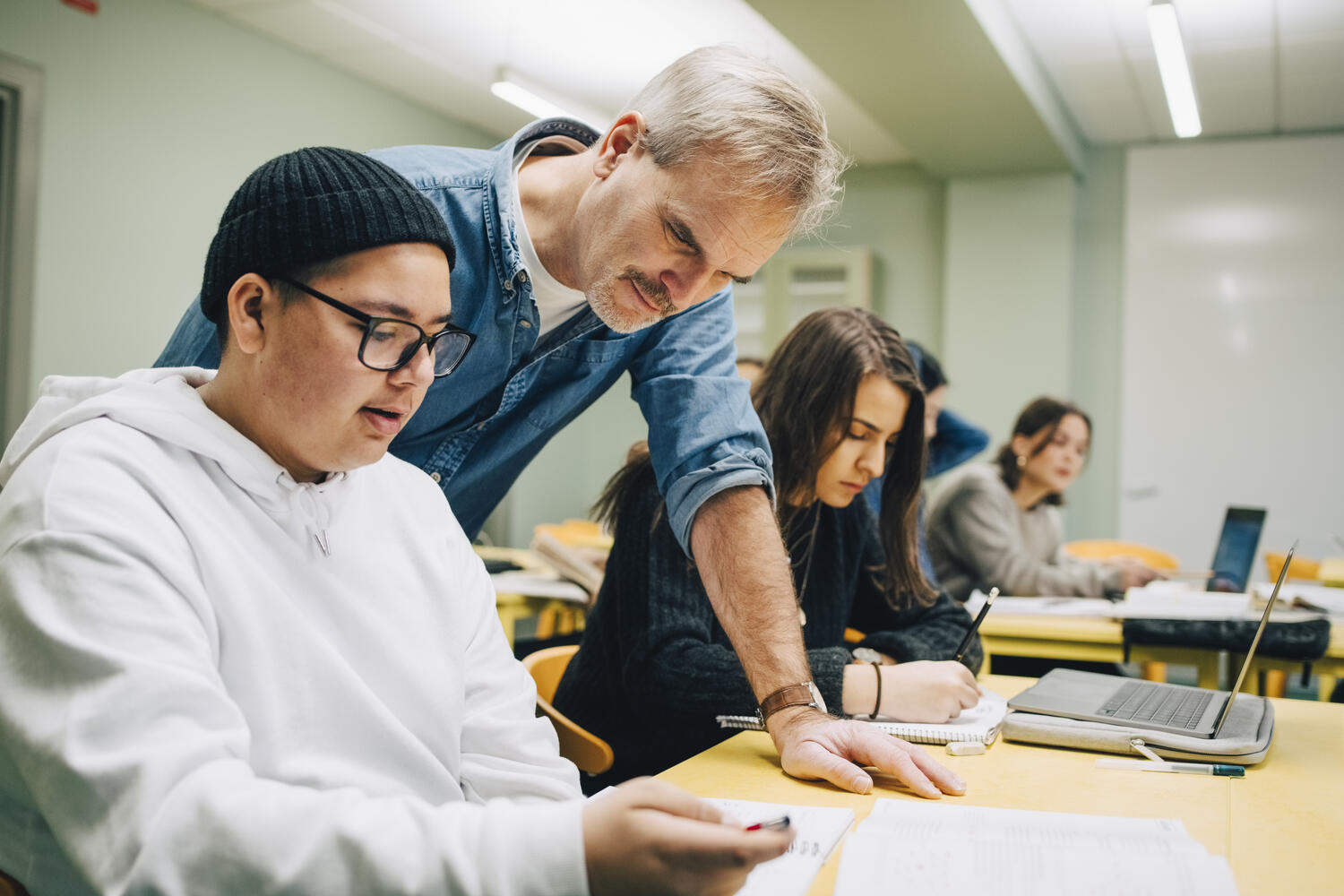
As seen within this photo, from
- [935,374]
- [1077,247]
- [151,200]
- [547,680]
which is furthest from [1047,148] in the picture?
[547,680]

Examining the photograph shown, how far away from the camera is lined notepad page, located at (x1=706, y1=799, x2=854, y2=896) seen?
863 mm

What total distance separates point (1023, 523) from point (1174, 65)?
6.93ft

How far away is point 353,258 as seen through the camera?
889 mm

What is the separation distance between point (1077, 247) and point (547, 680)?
5.59m

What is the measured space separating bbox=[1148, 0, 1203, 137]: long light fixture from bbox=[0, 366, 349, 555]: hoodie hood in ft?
12.9

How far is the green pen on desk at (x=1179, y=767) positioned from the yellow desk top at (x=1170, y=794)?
0.01m

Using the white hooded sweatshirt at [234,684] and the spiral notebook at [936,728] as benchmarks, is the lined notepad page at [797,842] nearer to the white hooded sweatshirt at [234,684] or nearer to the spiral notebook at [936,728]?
the white hooded sweatshirt at [234,684]

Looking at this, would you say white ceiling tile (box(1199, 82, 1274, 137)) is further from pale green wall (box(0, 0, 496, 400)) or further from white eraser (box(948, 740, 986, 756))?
white eraser (box(948, 740, 986, 756))

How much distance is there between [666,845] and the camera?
0.62 m

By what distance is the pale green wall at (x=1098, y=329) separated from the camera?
633 centimetres

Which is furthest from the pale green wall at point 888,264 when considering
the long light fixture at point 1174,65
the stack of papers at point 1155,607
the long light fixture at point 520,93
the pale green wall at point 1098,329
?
the stack of papers at point 1155,607

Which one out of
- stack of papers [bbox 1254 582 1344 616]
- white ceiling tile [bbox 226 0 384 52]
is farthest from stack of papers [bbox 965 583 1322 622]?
white ceiling tile [bbox 226 0 384 52]

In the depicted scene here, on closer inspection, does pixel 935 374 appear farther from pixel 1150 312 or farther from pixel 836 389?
pixel 1150 312

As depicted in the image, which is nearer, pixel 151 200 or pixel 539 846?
pixel 539 846
